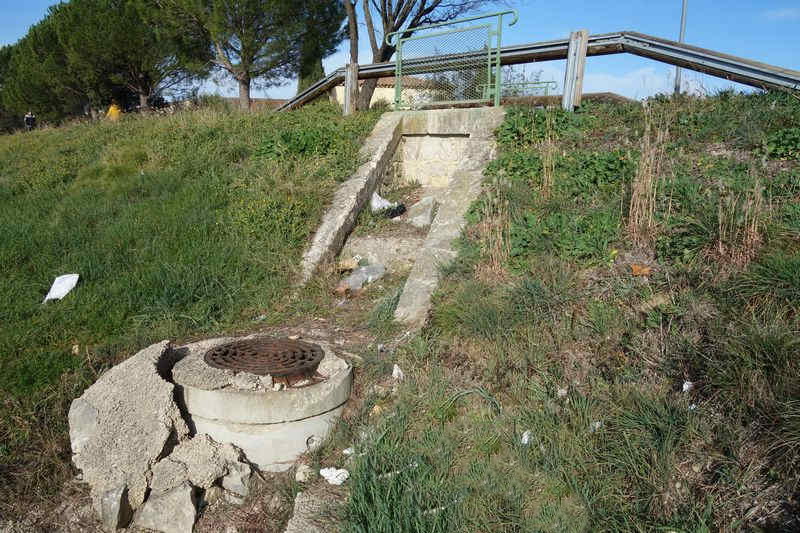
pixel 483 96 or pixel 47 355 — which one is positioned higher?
pixel 483 96

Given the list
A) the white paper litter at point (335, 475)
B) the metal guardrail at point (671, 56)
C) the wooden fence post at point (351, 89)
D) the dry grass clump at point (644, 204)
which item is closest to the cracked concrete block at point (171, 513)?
the white paper litter at point (335, 475)

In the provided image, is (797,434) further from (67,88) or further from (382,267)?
(67,88)

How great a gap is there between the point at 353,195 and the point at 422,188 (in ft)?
5.17

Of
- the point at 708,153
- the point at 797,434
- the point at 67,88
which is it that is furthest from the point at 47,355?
the point at 67,88

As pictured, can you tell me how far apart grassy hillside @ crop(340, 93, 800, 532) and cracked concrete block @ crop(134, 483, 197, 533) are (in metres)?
0.96

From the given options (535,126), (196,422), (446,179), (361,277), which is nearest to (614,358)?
(196,422)

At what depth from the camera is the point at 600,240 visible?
4688mm

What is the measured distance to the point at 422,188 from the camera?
319 inches

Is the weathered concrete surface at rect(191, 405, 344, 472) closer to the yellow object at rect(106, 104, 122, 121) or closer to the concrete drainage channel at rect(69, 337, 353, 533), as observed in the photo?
the concrete drainage channel at rect(69, 337, 353, 533)

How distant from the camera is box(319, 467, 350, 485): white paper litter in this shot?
10.8ft

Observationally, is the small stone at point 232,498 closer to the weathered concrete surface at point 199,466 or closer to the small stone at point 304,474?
the weathered concrete surface at point 199,466

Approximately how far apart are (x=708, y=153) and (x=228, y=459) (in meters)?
5.10

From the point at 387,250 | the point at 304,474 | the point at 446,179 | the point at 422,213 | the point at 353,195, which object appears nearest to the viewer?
the point at 304,474

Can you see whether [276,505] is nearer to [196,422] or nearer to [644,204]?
[196,422]
